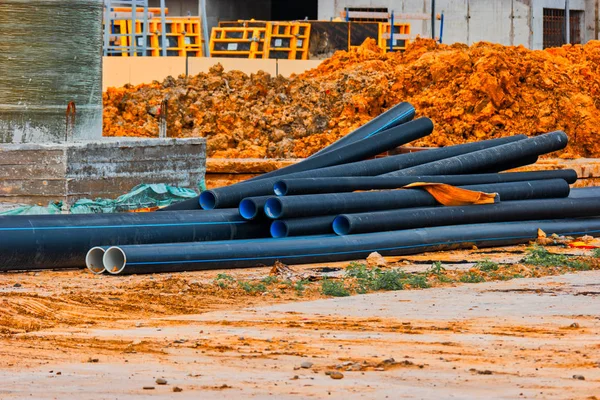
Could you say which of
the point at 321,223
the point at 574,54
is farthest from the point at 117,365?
the point at 574,54

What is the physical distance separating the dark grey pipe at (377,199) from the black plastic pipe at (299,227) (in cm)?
8

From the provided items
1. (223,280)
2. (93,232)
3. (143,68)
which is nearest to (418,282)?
(223,280)

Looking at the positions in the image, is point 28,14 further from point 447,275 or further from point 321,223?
point 447,275

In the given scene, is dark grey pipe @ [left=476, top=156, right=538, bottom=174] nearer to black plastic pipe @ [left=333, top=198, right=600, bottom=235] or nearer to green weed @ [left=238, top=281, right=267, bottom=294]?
black plastic pipe @ [left=333, top=198, right=600, bottom=235]

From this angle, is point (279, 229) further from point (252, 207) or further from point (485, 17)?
point (485, 17)

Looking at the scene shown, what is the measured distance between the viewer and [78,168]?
574 inches

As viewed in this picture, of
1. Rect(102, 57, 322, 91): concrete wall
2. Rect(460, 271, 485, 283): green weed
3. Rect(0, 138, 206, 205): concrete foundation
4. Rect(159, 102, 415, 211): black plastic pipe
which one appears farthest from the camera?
Rect(102, 57, 322, 91): concrete wall

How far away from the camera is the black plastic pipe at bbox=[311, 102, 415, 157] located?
16.3 m

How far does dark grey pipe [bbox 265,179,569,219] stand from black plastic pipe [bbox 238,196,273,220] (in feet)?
0.25

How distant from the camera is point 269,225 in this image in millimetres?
13125

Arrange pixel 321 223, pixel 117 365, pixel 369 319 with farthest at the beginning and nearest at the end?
pixel 321 223, pixel 369 319, pixel 117 365

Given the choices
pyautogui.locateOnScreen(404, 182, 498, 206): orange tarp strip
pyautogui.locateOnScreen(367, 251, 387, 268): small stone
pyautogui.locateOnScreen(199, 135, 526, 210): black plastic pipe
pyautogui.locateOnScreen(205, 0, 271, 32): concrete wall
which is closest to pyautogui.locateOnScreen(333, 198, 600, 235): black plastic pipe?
pyautogui.locateOnScreen(404, 182, 498, 206): orange tarp strip

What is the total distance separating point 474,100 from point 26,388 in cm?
1711

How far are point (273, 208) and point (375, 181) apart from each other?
1697 mm
